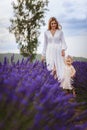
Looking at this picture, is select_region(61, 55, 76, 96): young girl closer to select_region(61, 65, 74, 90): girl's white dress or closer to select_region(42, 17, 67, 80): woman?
select_region(61, 65, 74, 90): girl's white dress

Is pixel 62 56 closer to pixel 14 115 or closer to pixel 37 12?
pixel 14 115

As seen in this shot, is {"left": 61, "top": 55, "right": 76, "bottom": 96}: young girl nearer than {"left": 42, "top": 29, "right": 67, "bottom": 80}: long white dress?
No

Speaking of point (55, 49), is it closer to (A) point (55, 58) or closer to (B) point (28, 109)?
(A) point (55, 58)

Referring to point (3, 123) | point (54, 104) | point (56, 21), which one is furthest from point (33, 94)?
point (56, 21)

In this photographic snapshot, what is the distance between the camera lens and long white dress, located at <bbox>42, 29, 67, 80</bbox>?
11078 millimetres

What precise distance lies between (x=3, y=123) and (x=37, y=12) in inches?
1154

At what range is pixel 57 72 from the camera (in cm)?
1112

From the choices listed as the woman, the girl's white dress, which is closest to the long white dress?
the woman

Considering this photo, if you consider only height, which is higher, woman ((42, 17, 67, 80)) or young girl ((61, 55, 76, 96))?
woman ((42, 17, 67, 80))

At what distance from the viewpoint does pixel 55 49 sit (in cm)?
1123

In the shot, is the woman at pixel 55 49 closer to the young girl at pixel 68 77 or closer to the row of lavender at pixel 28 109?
the young girl at pixel 68 77

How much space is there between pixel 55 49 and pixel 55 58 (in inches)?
11.3

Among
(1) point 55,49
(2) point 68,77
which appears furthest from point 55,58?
(2) point 68,77

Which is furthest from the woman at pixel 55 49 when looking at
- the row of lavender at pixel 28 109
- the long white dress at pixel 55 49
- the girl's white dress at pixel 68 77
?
the row of lavender at pixel 28 109
